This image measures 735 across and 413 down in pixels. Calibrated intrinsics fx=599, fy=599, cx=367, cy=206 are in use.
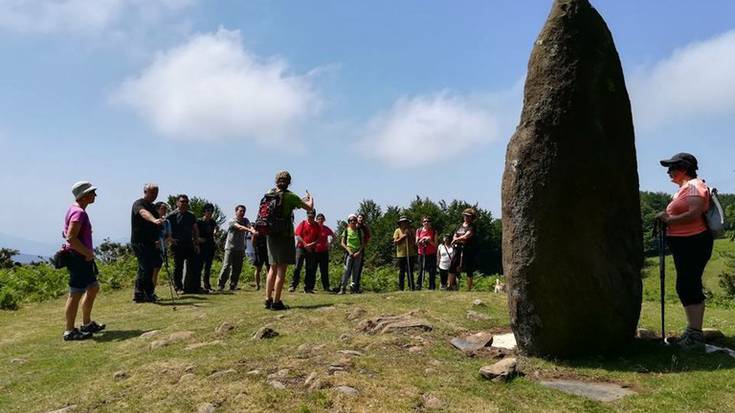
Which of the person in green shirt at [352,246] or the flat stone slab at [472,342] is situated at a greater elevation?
the person in green shirt at [352,246]

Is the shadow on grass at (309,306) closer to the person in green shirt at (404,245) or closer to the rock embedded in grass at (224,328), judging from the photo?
the rock embedded in grass at (224,328)

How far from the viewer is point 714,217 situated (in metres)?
6.71

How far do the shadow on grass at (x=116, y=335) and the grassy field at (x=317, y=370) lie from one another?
3cm

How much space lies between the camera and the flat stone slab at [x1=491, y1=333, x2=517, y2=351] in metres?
7.43

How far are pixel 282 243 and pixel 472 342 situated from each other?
392 centimetres

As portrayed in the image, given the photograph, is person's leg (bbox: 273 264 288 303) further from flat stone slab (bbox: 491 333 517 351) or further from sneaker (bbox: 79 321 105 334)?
flat stone slab (bbox: 491 333 517 351)

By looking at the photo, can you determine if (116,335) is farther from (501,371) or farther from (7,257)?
(7,257)

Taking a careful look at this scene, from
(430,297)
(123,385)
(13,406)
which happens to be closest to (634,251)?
(430,297)

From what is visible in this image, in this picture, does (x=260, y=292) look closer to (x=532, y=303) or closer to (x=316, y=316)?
(x=316, y=316)

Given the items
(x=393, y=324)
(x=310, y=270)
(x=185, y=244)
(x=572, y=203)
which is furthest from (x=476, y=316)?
(x=185, y=244)

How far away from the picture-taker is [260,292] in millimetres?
14781

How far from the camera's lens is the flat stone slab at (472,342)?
23.4 feet

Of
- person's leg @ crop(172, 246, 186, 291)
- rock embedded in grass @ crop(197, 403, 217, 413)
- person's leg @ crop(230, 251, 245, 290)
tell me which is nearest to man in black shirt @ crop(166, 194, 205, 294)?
person's leg @ crop(172, 246, 186, 291)

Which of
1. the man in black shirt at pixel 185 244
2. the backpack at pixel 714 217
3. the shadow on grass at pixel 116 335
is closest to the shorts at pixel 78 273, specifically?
the shadow on grass at pixel 116 335
